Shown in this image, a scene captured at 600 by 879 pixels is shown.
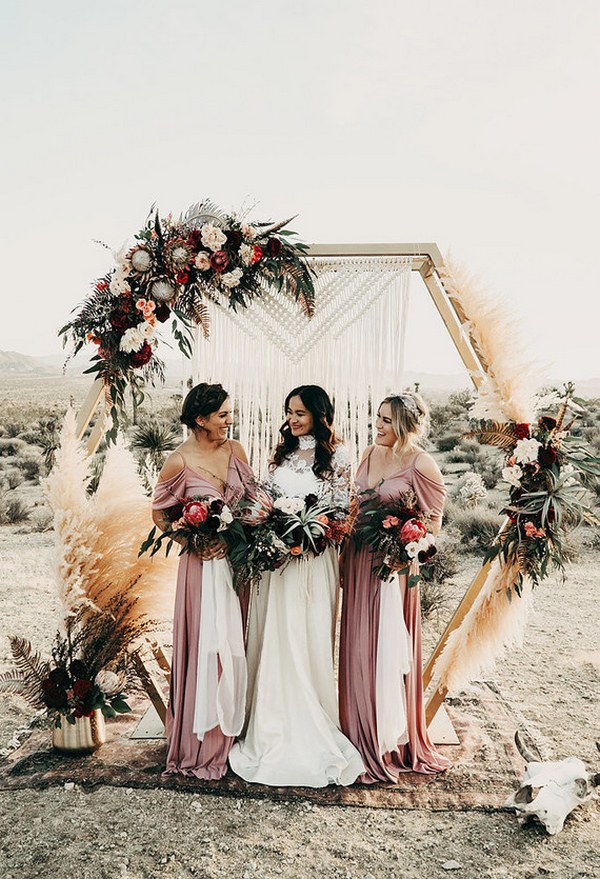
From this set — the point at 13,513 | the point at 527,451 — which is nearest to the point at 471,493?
the point at 13,513

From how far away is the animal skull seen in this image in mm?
4340

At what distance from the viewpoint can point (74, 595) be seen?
16.3 ft

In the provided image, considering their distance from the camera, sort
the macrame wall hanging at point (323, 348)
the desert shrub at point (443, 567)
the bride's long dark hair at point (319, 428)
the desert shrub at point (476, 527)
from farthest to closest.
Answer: the desert shrub at point (476, 527)
the desert shrub at point (443, 567)
the macrame wall hanging at point (323, 348)
the bride's long dark hair at point (319, 428)

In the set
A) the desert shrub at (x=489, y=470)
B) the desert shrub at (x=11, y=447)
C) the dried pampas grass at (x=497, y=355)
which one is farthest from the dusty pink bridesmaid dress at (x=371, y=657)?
the desert shrub at (x=11, y=447)

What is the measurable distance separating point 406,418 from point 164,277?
1.79 metres

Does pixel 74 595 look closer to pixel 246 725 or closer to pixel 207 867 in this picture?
pixel 246 725

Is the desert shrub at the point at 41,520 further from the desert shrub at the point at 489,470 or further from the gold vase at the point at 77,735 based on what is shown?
the desert shrub at the point at 489,470

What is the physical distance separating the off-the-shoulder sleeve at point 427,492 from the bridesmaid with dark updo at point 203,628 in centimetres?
105

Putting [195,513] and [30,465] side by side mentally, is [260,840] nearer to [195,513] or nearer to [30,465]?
[195,513]

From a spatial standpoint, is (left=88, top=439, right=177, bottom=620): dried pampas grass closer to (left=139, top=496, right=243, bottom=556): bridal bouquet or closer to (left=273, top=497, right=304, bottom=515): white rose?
(left=139, top=496, right=243, bottom=556): bridal bouquet

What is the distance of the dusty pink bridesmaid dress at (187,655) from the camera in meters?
4.92

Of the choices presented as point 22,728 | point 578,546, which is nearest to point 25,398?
point 578,546

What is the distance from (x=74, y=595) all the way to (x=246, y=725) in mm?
1380

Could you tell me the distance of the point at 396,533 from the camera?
15.4ft
